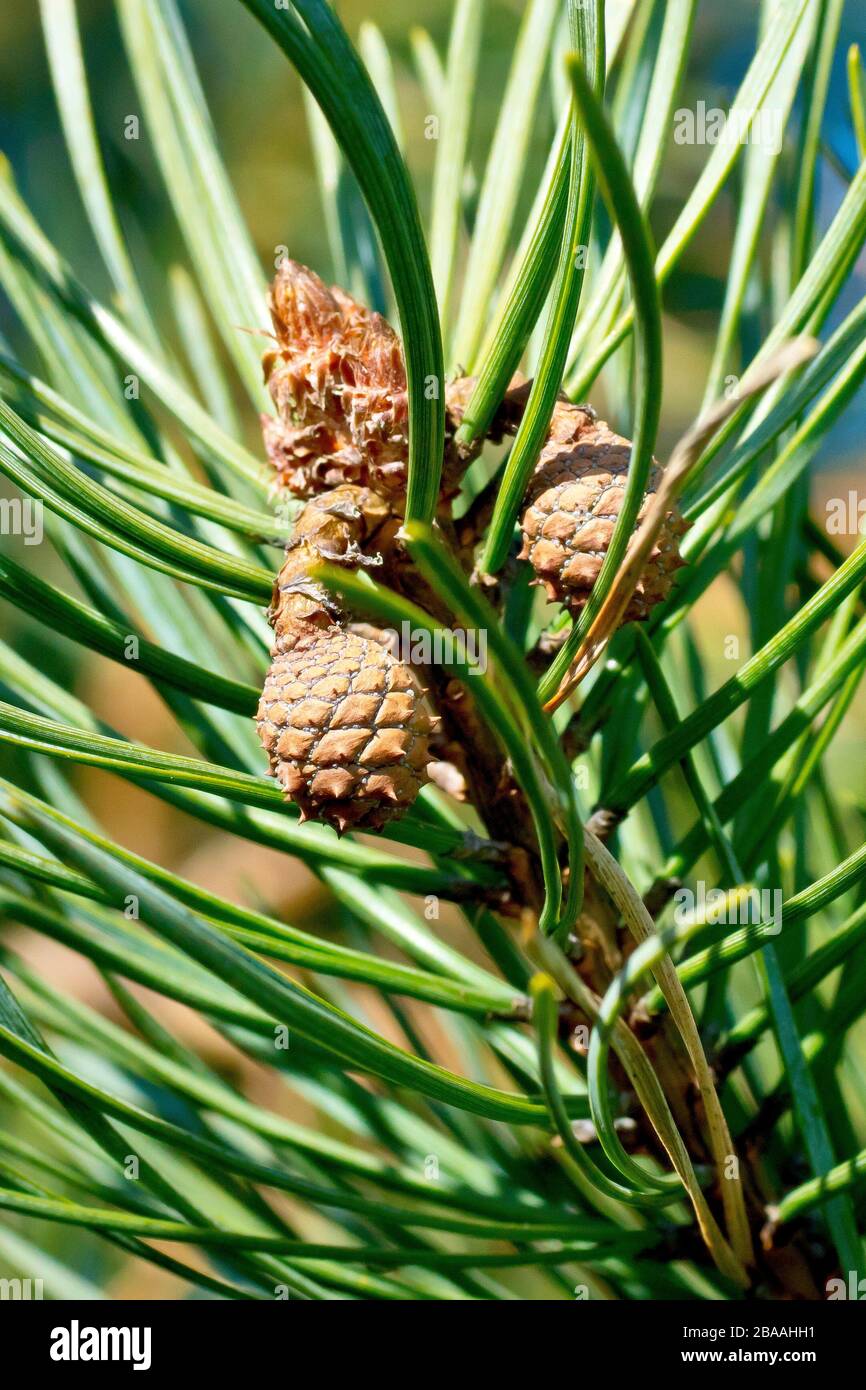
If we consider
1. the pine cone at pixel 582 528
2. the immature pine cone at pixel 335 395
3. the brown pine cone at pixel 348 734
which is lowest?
the brown pine cone at pixel 348 734

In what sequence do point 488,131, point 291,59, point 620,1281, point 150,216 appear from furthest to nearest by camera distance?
point 488,131 → point 150,216 → point 620,1281 → point 291,59

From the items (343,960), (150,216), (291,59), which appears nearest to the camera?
(291,59)

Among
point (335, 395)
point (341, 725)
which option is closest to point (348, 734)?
point (341, 725)

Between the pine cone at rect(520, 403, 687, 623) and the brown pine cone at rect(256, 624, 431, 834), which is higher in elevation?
the pine cone at rect(520, 403, 687, 623)

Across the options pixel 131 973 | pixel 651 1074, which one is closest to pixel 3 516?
pixel 131 973

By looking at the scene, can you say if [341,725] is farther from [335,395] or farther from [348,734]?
[335,395]

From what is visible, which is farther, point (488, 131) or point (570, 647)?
point (488, 131)
